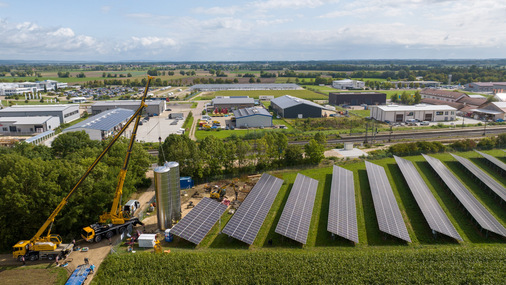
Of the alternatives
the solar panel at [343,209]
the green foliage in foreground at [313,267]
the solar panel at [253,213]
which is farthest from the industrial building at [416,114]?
the green foliage in foreground at [313,267]

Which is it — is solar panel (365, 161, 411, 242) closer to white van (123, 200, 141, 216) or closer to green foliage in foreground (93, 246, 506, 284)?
green foliage in foreground (93, 246, 506, 284)

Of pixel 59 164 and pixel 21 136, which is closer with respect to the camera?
pixel 59 164

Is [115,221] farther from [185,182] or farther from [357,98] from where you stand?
[357,98]

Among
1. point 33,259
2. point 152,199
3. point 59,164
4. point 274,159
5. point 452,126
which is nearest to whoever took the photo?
point 33,259

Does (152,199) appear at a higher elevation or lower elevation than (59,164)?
lower

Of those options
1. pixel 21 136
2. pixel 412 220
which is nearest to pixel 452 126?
pixel 412 220

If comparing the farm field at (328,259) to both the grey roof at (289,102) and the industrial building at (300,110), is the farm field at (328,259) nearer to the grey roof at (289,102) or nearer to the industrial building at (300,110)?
the industrial building at (300,110)

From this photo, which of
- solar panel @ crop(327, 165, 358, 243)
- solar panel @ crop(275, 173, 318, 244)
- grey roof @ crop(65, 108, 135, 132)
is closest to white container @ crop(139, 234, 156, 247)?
solar panel @ crop(275, 173, 318, 244)

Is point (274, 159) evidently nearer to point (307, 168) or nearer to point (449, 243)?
point (307, 168)
